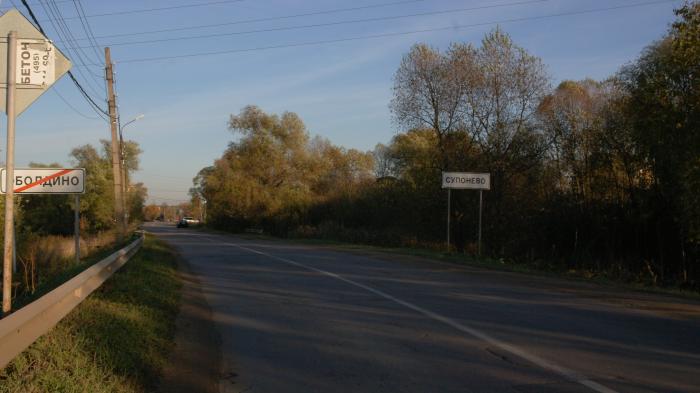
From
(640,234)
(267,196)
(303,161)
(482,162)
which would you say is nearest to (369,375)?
(640,234)

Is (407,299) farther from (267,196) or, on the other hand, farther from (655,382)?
(267,196)

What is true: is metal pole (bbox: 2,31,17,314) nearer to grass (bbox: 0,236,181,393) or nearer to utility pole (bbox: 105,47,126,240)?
grass (bbox: 0,236,181,393)

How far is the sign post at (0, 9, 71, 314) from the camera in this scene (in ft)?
23.9

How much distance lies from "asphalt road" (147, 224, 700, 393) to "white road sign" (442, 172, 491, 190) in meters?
9.36

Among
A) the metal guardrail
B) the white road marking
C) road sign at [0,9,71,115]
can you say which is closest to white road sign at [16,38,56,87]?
road sign at [0,9,71,115]

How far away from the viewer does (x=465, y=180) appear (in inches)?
993

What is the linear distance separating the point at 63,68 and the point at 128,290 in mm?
4921

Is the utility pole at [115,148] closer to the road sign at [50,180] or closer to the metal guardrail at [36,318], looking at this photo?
the road sign at [50,180]

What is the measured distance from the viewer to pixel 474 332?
9078 millimetres

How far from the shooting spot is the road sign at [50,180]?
15003 millimetres

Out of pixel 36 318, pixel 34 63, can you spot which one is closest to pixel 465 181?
pixel 34 63

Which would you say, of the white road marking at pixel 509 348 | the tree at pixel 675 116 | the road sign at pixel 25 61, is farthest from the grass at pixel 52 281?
the tree at pixel 675 116

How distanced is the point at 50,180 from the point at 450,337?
36.8 feet

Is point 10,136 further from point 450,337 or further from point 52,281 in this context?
point 52,281
